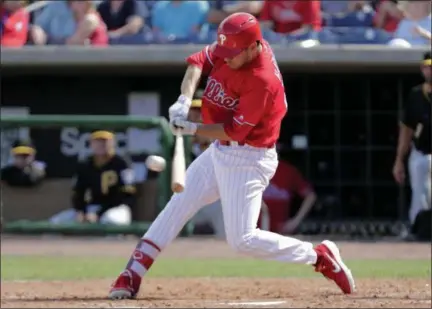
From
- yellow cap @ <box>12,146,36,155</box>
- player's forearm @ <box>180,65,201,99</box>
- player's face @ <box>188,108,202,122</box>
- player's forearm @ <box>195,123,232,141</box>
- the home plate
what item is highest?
player's forearm @ <box>180,65,201,99</box>

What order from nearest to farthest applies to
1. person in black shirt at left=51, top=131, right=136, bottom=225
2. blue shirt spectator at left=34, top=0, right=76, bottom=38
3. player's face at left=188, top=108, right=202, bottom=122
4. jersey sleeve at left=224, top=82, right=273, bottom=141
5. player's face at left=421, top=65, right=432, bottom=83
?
1. jersey sleeve at left=224, top=82, right=273, bottom=141
2. player's face at left=421, top=65, right=432, bottom=83
3. player's face at left=188, top=108, right=202, bottom=122
4. person in black shirt at left=51, top=131, right=136, bottom=225
5. blue shirt spectator at left=34, top=0, right=76, bottom=38

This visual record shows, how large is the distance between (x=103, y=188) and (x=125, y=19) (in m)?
2.20

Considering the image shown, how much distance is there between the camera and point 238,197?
6.00 meters

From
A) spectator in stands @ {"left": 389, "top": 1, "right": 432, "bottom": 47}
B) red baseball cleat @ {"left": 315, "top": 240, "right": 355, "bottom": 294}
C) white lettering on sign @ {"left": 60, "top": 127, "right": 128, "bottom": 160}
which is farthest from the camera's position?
white lettering on sign @ {"left": 60, "top": 127, "right": 128, "bottom": 160}

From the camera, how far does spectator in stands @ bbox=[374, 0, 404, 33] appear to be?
1166 centimetres

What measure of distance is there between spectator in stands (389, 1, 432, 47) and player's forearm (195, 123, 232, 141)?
18.9 ft

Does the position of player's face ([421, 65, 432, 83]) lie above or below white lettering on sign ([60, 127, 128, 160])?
above

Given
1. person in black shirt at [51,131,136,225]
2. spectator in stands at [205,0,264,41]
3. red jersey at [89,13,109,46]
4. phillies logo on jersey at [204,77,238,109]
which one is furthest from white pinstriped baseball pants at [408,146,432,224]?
phillies logo on jersey at [204,77,238,109]

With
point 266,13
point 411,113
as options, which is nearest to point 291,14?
point 266,13

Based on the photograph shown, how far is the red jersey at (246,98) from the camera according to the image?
5820mm

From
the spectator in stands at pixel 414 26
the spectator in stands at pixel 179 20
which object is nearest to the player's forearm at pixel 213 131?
the spectator in stands at pixel 414 26

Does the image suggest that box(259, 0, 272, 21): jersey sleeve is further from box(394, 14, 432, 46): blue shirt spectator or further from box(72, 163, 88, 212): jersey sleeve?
box(72, 163, 88, 212): jersey sleeve

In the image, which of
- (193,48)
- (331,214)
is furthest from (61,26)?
(331,214)

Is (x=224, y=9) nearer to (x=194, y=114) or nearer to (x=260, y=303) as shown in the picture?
(x=194, y=114)
